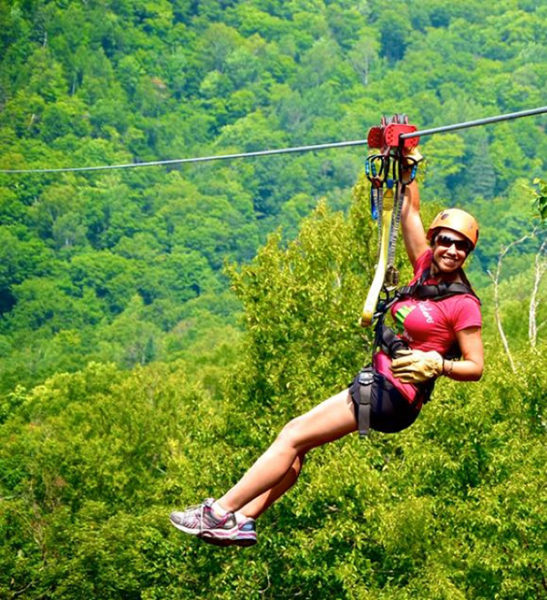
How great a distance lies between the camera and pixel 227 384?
1136 inches

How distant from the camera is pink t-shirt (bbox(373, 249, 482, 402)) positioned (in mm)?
8289

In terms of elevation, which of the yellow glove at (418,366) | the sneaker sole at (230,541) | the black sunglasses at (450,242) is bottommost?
the sneaker sole at (230,541)

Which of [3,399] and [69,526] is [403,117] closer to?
[69,526]

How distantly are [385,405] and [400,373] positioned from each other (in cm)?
25

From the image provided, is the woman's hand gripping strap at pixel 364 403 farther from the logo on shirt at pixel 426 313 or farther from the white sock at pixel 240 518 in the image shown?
the white sock at pixel 240 518

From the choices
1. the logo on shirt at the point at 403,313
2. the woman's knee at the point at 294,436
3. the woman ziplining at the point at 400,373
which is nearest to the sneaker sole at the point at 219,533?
the woman ziplining at the point at 400,373

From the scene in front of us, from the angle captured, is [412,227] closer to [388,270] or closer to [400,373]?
[388,270]

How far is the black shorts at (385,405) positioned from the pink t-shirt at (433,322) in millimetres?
42

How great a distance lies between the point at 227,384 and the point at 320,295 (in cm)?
277

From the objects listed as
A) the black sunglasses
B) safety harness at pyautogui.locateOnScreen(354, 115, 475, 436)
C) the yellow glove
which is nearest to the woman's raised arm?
safety harness at pyautogui.locateOnScreen(354, 115, 475, 436)

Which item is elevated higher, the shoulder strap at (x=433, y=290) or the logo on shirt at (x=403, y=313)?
the shoulder strap at (x=433, y=290)

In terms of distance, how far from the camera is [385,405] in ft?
27.2

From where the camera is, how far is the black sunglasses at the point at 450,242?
8.35 meters

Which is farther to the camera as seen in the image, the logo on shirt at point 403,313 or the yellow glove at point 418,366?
the logo on shirt at point 403,313
